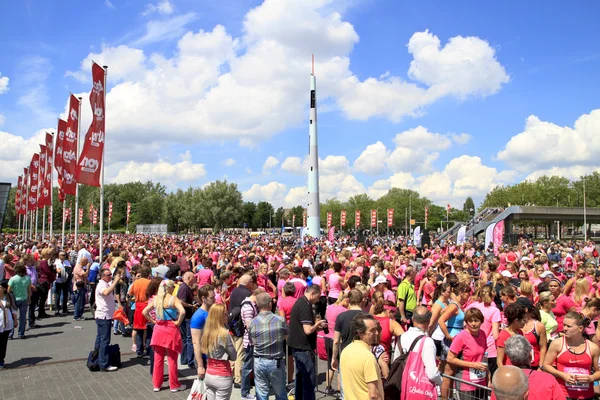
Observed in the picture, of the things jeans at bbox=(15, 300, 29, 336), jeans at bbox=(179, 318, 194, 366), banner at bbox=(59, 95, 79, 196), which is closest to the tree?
banner at bbox=(59, 95, 79, 196)

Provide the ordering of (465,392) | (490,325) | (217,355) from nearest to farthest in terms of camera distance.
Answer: (465,392)
(217,355)
(490,325)

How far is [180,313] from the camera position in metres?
6.98

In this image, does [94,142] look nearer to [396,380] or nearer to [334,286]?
[334,286]

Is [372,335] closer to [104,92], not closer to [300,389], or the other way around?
[300,389]

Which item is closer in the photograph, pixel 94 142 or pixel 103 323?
pixel 103 323

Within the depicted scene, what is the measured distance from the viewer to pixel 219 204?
3784 inches

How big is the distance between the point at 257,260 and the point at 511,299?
1039cm

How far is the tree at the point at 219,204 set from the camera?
95438 mm

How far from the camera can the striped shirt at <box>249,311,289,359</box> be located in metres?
5.41

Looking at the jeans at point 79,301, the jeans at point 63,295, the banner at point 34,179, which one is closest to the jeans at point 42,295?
the jeans at point 63,295

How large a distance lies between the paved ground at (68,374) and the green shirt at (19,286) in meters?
1.03

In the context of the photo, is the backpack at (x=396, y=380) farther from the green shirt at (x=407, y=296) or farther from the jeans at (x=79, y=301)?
the jeans at (x=79, y=301)

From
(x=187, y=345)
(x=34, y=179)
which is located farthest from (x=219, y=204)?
(x=187, y=345)

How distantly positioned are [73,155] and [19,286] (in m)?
12.1
